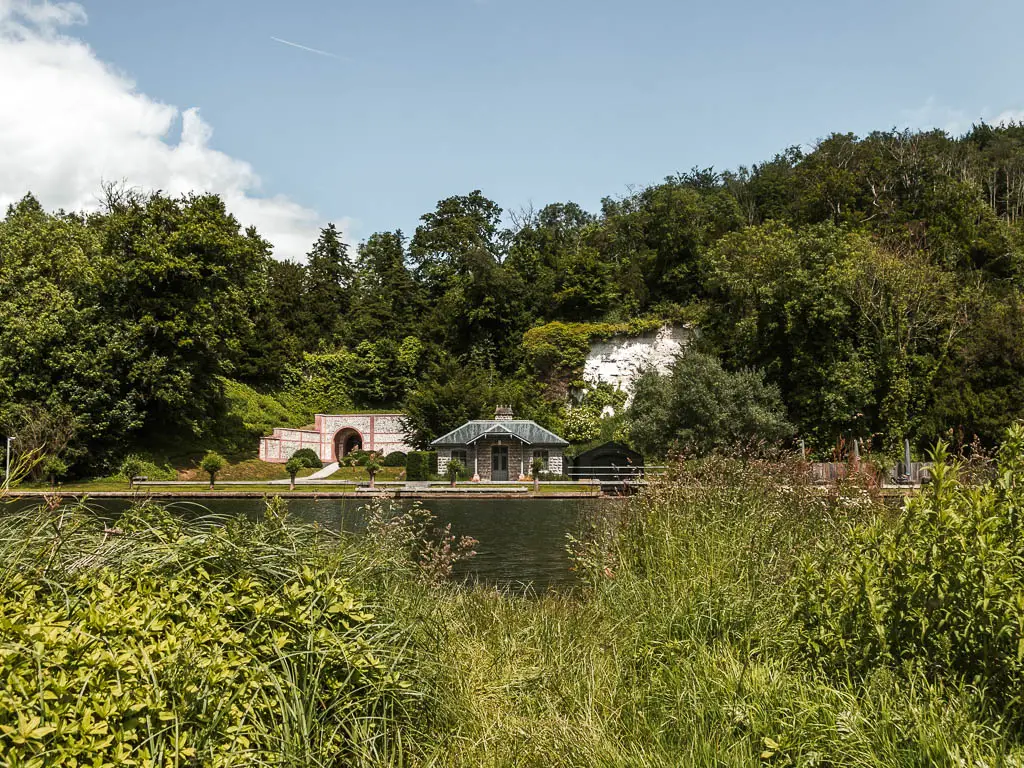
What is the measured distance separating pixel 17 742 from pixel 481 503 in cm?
2190

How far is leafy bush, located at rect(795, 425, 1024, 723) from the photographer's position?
2.86m

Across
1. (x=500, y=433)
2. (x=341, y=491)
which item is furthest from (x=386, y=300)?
(x=341, y=491)

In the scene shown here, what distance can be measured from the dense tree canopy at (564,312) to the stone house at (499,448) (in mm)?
2529

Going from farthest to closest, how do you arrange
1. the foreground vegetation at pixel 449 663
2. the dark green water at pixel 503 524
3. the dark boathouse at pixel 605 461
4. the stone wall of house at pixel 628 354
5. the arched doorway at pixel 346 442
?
the arched doorway at pixel 346 442, the stone wall of house at pixel 628 354, the dark boathouse at pixel 605 461, the dark green water at pixel 503 524, the foreground vegetation at pixel 449 663

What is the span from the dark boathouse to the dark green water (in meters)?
6.72

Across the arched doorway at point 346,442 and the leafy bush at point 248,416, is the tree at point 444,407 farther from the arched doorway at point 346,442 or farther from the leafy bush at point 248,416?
the leafy bush at point 248,416

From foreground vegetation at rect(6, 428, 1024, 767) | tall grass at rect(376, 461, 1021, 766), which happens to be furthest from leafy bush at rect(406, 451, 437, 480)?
foreground vegetation at rect(6, 428, 1024, 767)

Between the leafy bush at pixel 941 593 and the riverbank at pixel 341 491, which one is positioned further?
the riverbank at pixel 341 491

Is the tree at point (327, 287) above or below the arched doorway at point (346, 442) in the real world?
above

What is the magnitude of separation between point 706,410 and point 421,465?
13.8m

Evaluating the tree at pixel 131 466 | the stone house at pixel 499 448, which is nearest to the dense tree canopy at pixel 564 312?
the tree at pixel 131 466

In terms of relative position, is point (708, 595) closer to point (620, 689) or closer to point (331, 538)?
point (620, 689)

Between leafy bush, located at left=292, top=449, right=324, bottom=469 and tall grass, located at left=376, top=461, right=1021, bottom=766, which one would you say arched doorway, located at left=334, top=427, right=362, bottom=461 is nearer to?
leafy bush, located at left=292, top=449, right=324, bottom=469

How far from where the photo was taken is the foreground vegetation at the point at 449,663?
7.82ft
